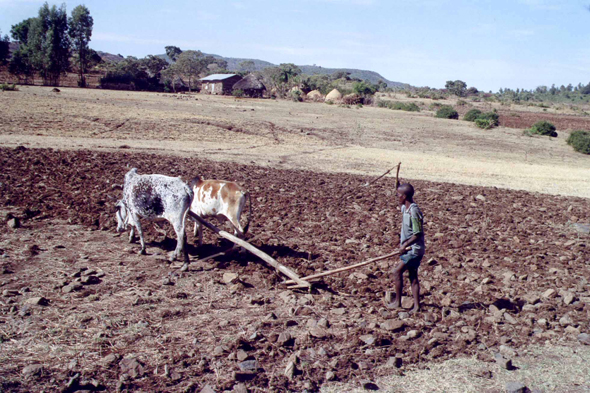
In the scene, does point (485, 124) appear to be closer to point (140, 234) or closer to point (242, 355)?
point (140, 234)

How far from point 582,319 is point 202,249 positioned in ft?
19.6

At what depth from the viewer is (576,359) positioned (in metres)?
5.73

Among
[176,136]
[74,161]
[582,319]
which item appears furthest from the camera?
[176,136]

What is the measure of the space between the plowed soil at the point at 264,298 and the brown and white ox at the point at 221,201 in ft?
1.89

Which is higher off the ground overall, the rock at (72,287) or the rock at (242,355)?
the rock at (72,287)

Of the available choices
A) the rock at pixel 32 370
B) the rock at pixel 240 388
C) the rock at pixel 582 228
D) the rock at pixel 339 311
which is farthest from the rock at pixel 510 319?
the rock at pixel 582 228

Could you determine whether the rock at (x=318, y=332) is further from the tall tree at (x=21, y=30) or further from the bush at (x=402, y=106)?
the tall tree at (x=21, y=30)

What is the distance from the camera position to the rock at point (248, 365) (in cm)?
498

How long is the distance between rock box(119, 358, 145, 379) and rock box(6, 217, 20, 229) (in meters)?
5.02

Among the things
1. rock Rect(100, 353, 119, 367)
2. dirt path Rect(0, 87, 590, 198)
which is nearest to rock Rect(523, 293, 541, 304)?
rock Rect(100, 353, 119, 367)

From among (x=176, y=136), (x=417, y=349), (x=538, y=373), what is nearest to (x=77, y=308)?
(x=417, y=349)

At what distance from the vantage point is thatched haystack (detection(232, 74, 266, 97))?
62.8 meters

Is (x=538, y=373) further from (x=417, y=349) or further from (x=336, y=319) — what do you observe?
(x=336, y=319)

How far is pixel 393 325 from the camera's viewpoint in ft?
20.0
